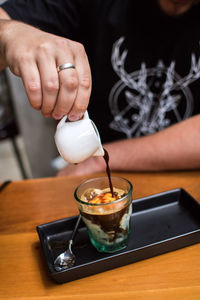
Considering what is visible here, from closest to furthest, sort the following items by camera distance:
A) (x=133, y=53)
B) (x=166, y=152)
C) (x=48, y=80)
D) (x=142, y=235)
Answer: (x=48, y=80) → (x=142, y=235) → (x=166, y=152) → (x=133, y=53)

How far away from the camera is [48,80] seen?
0.76 metres

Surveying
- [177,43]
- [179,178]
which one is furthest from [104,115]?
[179,178]

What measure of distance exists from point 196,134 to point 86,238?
650 millimetres

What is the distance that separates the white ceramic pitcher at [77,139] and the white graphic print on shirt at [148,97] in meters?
0.86

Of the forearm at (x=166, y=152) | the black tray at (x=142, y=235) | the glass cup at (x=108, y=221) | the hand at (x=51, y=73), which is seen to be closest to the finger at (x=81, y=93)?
the hand at (x=51, y=73)

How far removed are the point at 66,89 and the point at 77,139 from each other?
0.14 metres

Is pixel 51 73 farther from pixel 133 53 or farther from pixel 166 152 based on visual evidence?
pixel 133 53

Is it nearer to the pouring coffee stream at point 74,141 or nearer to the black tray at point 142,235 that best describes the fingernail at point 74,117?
the pouring coffee stream at point 74,141

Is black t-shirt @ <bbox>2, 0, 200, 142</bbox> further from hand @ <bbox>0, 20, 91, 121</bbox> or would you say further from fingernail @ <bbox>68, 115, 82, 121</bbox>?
fingernail @ <bbox>68, 115, 82, 121</bbox>

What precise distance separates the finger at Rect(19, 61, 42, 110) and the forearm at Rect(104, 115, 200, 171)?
574 millimetres

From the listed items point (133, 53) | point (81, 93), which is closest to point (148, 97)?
point (133, 53)

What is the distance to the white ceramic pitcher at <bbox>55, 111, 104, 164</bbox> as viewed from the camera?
0.77 meters

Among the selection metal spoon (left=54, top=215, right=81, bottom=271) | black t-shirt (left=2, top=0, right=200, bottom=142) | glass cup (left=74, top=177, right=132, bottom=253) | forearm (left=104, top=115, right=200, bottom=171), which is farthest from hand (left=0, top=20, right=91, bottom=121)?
black t-shirt (left=2, top=0, right=200, bottom=142)

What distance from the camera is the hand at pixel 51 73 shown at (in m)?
0.77
